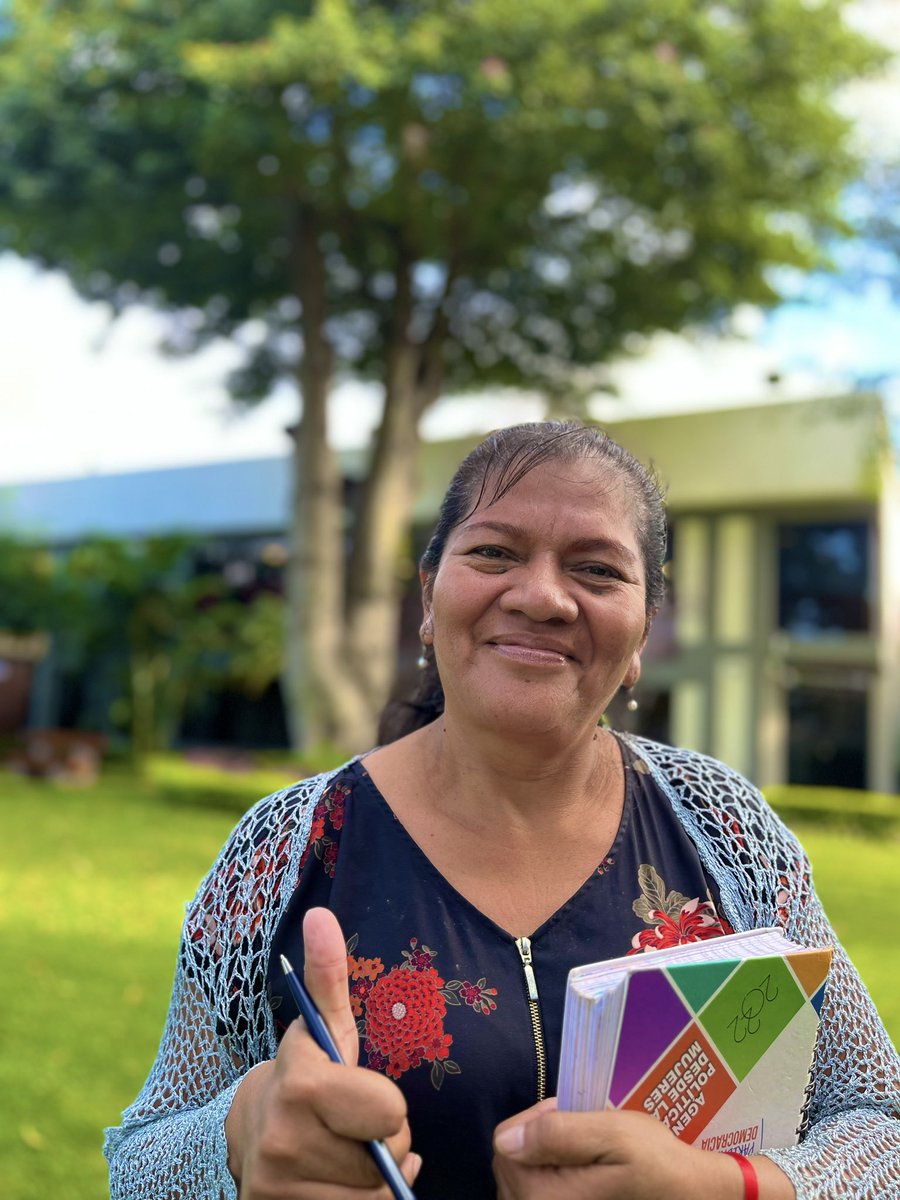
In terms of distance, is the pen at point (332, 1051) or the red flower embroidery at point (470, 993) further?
the red flower embroidery at point (470, 993)

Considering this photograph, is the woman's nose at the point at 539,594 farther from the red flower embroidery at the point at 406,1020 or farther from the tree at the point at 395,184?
the tree at the point at 395,184

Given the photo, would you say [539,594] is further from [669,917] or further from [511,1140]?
[511,1140]

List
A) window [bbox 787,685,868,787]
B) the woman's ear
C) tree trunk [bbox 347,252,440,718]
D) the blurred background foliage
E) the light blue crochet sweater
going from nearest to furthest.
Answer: the light blue crochet sweater
the woman's ear
window [bbox 787,685,868,787]
tree trunk [bbox 347,252,440,718]
the blurred background foliage

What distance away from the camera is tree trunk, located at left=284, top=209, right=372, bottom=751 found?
15.8 m

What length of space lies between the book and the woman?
0.09m

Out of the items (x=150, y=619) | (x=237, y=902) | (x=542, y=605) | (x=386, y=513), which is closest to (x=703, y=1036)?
(x=542, y=605)

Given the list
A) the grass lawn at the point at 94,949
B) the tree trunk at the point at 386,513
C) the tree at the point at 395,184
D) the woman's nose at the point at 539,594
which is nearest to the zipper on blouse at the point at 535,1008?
the woman's nose at the point at 539,594

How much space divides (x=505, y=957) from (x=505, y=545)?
592 millimetres

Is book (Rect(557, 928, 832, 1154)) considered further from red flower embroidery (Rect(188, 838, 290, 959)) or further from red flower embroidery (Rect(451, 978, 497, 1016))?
red flower embroidery (Rect(188, 838, 290, 959))

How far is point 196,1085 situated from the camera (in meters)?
1.74

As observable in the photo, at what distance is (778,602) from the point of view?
1702cm

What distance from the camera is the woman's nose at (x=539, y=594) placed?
163 cm

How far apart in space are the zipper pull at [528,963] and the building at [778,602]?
13688 millimetres

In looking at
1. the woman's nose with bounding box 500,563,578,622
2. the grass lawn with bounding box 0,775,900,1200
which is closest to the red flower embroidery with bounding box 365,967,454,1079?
the woman's nose with bounding box 500,563,578,622
